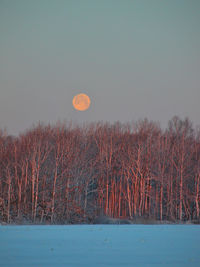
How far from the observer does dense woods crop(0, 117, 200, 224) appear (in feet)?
105

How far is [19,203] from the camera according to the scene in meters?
→ 30.8

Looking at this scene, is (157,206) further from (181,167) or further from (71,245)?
(71,245)

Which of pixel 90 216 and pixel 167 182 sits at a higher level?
pixel 167 182

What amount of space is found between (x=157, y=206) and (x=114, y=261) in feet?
101

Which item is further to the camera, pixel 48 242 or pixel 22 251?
pixel 48 242

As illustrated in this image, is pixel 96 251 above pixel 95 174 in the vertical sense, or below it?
below

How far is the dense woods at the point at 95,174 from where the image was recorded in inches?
A: 1259

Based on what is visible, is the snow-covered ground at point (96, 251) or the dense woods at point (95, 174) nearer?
the snow-covered ground at point (96, 251)

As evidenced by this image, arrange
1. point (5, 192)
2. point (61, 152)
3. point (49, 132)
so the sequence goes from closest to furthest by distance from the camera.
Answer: point (5, 192) < point (61, 152) < point (49, 132)

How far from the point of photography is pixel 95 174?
39.7m

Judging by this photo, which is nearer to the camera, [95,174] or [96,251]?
[96,251]

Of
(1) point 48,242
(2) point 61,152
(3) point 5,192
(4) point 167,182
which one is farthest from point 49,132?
(1) point 48,242

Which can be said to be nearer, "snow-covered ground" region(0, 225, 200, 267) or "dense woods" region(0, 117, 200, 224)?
"snow-covered ground" region(0, 225, 200, 267)

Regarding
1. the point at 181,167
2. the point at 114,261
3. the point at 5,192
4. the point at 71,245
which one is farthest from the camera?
the point at 181,167
